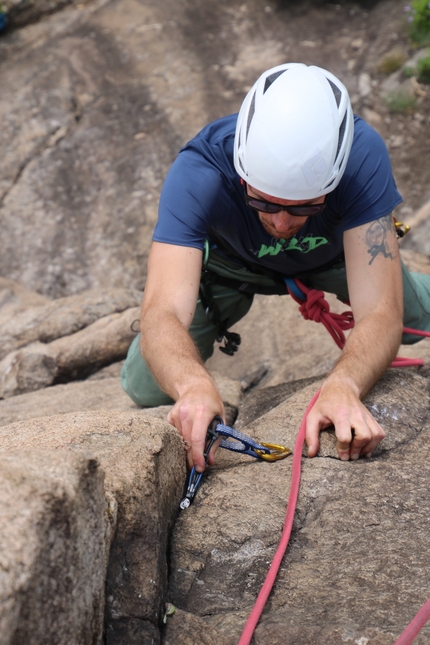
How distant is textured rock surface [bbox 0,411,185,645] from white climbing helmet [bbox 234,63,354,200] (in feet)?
3.49

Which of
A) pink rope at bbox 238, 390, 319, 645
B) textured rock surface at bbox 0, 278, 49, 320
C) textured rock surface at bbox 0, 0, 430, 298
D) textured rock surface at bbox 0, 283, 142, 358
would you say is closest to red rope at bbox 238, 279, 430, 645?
pink rope at bbox 238, 390, 319, 645

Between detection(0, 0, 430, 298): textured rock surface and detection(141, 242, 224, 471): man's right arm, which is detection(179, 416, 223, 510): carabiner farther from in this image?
detection(0, 0, 430, 298): textured rock surface

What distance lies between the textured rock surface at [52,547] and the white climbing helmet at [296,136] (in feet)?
4.67

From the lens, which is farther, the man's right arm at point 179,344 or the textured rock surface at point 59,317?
the textured rock surface at point 59,317

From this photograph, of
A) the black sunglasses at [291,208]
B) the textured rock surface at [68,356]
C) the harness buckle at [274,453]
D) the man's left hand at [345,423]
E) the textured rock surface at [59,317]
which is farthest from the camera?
the textured rock surface at [59,317]

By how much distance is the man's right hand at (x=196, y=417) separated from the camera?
2076 mm

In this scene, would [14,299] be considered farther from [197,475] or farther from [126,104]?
[197,475]

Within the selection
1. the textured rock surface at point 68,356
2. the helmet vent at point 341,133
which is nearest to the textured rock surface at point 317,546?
the helmet vent at point 341,133

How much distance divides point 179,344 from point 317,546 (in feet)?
2.94

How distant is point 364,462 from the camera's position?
2289 millimetres

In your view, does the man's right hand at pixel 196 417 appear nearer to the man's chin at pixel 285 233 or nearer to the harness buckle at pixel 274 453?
the harness buckle at pixel 274 453

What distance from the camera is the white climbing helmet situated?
8.14 feet

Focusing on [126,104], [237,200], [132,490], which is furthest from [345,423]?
[126,104]

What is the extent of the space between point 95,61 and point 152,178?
1980 millimetres
